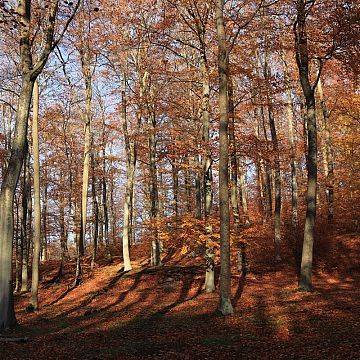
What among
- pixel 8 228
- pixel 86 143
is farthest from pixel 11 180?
pixel 86 143

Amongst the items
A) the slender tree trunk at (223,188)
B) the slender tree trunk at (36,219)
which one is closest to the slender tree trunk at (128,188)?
the slender tree trunk at (36,219)

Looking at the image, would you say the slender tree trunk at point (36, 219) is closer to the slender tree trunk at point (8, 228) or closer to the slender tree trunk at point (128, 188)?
the slender tree trunk at point (8, 228)

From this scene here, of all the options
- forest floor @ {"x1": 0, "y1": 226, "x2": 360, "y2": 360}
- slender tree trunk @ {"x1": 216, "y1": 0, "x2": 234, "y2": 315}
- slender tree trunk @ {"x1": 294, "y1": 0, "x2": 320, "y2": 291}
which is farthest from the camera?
slender tree trunk @ {"x1": 294, "y1": 0, "x2": 320, "y2": 291}

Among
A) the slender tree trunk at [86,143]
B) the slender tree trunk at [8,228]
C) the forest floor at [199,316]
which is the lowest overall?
the forest floor at [199,316]

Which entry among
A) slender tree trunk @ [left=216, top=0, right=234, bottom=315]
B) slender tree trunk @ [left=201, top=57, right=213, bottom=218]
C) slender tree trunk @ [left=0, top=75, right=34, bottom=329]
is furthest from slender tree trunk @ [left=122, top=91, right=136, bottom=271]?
slender tree trunk @ [left=0, top=75, right=34, bottom=329]

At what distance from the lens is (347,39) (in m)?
13.2

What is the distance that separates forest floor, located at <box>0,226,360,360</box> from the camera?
725cm

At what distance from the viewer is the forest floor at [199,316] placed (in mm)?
7250

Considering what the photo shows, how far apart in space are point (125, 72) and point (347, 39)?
42.7ft

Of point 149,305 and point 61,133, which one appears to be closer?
point 149,305

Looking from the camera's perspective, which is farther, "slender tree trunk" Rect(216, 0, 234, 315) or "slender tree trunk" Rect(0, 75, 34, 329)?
"slender tree trunk" Rect(216, 0, 234, 315)

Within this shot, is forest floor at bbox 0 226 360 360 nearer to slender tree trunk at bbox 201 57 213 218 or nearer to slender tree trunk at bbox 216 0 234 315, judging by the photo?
slender tree trunk at bbox 216 0 234 315

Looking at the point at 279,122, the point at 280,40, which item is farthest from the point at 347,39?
the point at 279,122

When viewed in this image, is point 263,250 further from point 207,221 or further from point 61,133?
point 61,133
